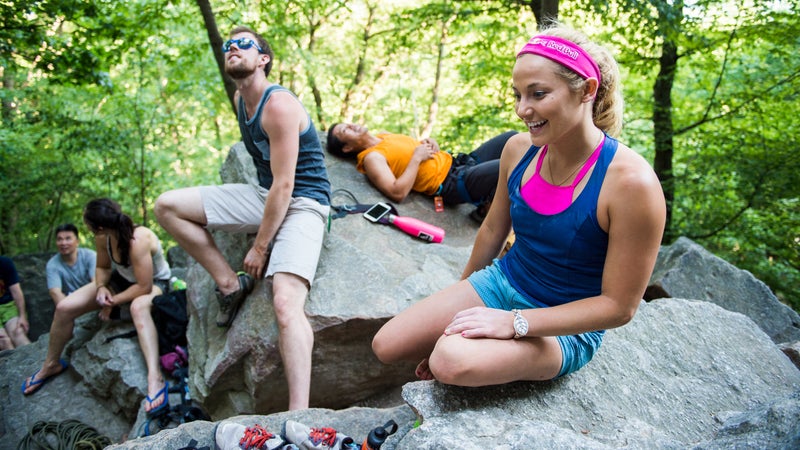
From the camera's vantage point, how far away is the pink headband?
2037 mm

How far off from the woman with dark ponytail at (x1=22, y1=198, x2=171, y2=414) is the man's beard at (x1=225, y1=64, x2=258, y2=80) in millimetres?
1925

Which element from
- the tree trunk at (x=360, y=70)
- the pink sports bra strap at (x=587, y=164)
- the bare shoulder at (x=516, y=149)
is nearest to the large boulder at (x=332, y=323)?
the bare shoulder at (x=516, y=149)

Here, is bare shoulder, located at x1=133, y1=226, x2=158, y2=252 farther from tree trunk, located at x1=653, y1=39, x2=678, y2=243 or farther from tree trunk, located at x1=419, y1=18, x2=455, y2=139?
tree trunk, located at x1=419, y1=18, x2=455, y2=139

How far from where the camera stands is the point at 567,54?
204 cm

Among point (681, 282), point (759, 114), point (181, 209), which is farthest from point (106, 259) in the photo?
point (759, 114)

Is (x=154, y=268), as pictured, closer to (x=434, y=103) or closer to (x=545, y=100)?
(x=545, y=100)

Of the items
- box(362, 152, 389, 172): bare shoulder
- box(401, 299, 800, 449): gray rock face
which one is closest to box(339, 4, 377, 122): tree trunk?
box(362, 152, 389, 172): bare shoulder

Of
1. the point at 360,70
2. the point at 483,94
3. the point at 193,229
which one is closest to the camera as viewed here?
the point at 193,229

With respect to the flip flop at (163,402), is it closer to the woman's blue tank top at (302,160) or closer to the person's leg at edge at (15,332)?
the woman's blue tank top at (302,160)

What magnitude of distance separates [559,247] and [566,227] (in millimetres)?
121

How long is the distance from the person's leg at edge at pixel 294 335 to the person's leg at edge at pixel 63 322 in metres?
2.75

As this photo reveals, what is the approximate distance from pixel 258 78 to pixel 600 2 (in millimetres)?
3783

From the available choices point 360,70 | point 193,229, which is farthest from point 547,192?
point 360,70

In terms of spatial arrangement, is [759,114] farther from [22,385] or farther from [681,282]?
[22,385]
